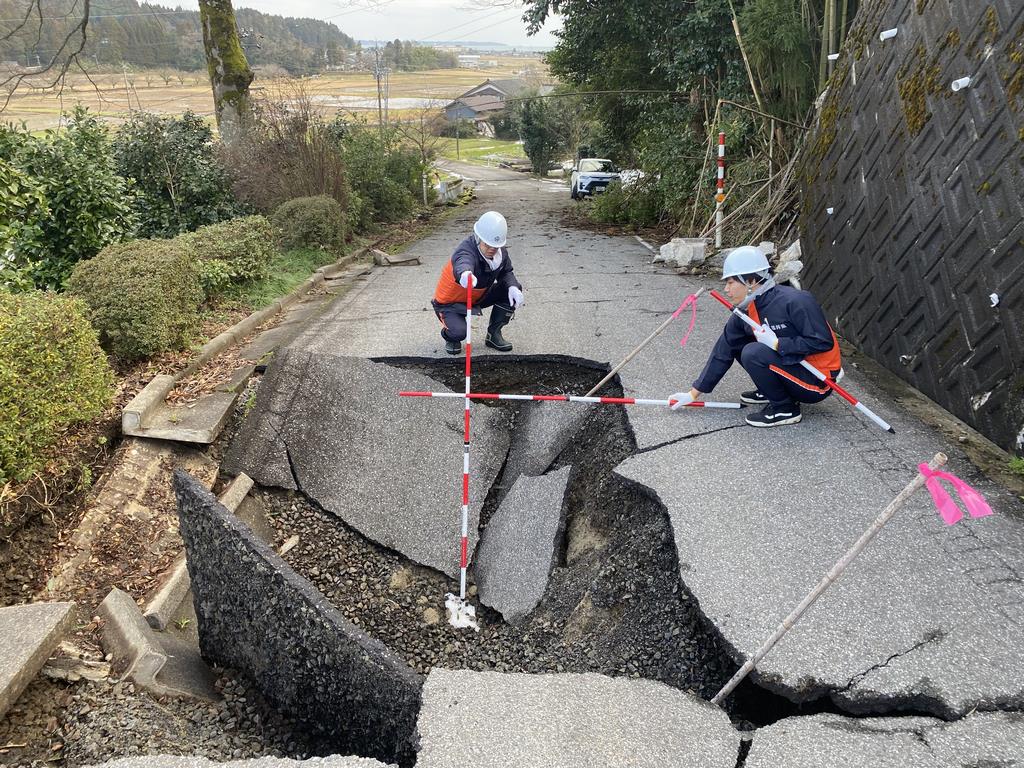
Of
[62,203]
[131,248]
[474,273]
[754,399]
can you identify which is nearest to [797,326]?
[754,399]

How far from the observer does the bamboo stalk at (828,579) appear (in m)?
2.31

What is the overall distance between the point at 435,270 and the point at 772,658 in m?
9.15

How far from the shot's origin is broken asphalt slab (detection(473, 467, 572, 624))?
4.17m

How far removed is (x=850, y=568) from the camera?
10.7ft

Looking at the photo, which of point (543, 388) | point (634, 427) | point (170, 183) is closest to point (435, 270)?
point (170, 183)

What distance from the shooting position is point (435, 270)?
36.3 feet

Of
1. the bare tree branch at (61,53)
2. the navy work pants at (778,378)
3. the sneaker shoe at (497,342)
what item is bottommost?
the sneaker shoe at (497,342)

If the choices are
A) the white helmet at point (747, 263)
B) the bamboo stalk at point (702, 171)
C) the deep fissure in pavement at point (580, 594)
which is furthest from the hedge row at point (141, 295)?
the bamboo stalk at point (702, 171)

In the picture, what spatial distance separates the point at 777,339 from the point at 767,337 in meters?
0.09

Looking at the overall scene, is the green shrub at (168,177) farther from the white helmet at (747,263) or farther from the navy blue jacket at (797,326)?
the navy blue jacket at (797,326)

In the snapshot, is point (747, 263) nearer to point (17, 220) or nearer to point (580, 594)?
point (580, 594)

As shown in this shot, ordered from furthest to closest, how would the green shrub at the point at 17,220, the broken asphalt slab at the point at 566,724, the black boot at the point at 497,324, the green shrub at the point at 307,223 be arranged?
the green shrub at the point at 307,223 → the black boot at the point at 497,324 → the green shrub at the point at 17,220 → the broken asphalt slab at the point at 566,724

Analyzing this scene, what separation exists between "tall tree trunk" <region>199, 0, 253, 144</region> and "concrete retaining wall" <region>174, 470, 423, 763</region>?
10783 mm

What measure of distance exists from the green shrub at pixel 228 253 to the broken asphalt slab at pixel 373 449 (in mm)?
2344
